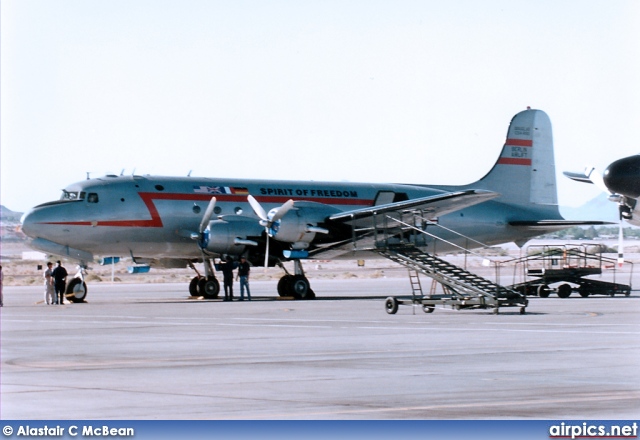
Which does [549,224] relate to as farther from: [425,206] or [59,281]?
[59,281]

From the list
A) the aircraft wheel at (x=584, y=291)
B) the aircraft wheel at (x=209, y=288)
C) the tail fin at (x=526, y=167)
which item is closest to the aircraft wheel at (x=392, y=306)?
the aircraft wheel at (x=209, y=288)

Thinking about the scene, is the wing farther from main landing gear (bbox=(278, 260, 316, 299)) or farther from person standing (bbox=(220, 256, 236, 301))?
person standing (bbox=(220, 256, 236, 301))

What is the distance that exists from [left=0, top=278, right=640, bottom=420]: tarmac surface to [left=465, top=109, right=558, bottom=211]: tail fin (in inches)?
699

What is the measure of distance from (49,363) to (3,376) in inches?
64.3

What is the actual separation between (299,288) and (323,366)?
2112 cm

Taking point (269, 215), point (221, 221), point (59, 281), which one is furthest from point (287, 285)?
point (59, 281)

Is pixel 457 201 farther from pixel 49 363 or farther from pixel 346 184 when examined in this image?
pixel 49 363

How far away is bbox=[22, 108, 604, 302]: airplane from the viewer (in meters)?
33.1

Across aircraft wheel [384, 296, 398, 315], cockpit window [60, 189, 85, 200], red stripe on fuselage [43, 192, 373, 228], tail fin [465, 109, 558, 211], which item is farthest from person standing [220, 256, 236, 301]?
tail fin [465, 109, 558, 211]

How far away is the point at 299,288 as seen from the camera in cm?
3494

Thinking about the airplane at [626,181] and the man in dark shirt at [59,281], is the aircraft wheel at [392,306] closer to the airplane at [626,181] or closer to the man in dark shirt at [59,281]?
the airplane at [626,181]

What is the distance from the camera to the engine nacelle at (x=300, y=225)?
3416 cm

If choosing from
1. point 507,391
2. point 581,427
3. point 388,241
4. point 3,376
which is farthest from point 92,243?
point 581,427

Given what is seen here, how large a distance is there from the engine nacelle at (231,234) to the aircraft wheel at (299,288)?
1949 mm
